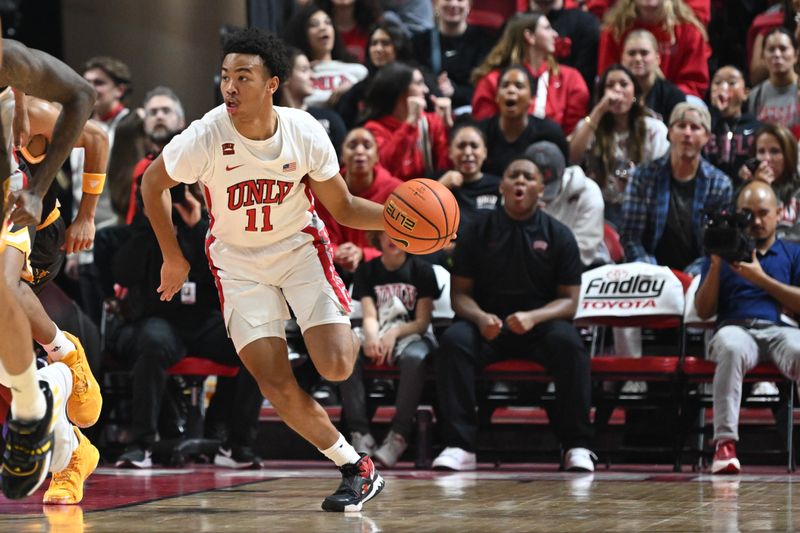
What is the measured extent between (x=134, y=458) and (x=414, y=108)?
3.12 m

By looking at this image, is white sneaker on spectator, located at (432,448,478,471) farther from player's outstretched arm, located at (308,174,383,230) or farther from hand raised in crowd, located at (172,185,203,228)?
player's outstretched arm, located at (308,174,383,230)

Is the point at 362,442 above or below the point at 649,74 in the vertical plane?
below

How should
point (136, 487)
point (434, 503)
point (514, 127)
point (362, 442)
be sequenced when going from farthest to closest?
1. point (514, 127)
2. point (362, 442)
3. point (136, 487)
4. point (434, 503)

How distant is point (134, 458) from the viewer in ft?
23.4

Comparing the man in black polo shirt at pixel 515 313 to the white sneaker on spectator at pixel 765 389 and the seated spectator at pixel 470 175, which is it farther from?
the white sneaker on spectator at pixel 765 389

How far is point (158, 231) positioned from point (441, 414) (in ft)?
9.01

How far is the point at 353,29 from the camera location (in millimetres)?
10336

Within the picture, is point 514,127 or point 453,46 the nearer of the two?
point 514,127

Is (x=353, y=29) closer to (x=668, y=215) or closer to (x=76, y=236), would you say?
(x=668, y=215)

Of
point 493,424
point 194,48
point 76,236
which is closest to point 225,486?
point 76,236

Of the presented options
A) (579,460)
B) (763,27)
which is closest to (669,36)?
(763,27)

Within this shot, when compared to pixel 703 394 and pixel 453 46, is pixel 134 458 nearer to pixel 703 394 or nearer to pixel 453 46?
pixel 703 394

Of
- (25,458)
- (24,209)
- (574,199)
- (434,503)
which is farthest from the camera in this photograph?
(574,199)

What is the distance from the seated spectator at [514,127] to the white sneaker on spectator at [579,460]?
2196 millimetres
